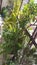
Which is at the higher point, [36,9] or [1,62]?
[36,9]

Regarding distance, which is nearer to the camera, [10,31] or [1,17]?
[10,31]

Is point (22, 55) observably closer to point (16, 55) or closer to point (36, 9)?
point (16, 55)

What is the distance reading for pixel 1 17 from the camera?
446 centimetres

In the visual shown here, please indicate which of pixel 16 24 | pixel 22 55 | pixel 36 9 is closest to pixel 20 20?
pixel 16 24

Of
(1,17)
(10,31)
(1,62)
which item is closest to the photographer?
(10,31)

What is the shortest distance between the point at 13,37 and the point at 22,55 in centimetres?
34

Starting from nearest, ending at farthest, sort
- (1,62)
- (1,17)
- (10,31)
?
(10,31)
(1,62)
(1,17)

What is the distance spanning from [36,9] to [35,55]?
2.51ft

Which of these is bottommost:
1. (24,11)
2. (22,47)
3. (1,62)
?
(1,62)

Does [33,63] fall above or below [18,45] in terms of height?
below

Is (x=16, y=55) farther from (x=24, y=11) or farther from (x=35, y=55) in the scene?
(x=24, y=11)

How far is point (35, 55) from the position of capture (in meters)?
3.71

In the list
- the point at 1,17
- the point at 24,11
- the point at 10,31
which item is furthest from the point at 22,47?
the point at 1,17

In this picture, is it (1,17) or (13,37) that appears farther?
(1,17)
